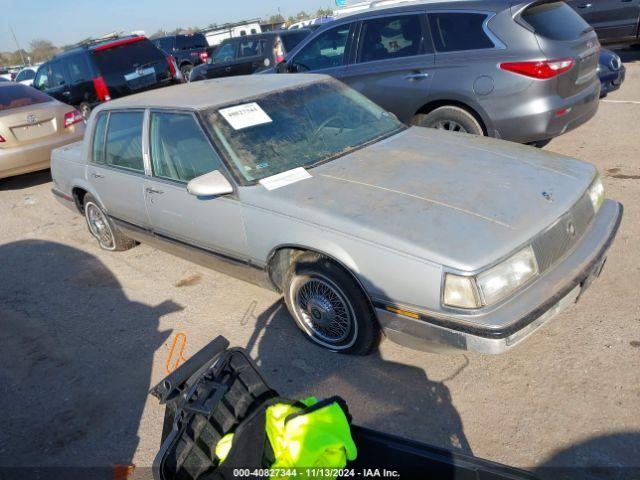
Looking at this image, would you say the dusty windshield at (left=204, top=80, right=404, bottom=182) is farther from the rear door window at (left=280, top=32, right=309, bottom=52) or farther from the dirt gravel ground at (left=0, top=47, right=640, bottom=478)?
the rear door window at (left=280, top=32, right=309, bottom=52)

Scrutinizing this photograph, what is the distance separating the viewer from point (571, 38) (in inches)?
201

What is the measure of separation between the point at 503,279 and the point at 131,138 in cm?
312

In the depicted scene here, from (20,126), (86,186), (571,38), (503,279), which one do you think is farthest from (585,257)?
(20,126)

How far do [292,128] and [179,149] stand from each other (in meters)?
0.84

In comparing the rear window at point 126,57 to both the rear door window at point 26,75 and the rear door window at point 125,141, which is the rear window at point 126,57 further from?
the rear door window at point 26,75

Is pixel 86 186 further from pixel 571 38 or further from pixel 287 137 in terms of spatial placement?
pixel 571 38

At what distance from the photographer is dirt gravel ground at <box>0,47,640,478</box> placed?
8.32ft

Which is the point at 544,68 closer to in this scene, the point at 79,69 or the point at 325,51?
the point at 325,51

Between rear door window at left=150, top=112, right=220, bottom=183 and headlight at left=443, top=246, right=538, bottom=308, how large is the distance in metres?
1.75

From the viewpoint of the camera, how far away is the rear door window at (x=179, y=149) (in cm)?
351

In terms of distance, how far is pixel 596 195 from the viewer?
322 centimetres

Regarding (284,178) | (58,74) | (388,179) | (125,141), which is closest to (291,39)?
(58,74)

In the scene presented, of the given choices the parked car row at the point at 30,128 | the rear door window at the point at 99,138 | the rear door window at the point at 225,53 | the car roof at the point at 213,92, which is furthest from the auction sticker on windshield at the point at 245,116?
the rear door window at the point at 225,53

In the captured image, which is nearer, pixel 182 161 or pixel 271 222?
pixel 271 222
